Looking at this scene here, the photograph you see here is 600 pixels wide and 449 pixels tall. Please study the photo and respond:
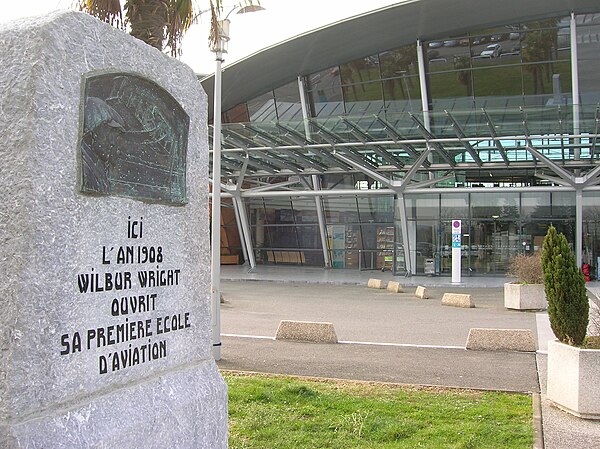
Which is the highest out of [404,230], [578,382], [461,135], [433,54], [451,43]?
[451,43]

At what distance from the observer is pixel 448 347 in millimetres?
11547

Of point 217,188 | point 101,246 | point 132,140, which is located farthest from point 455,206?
point 101,246

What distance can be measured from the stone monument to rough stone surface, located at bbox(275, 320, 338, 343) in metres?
7.64

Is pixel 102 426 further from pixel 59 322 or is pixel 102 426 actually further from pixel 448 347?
pixel 448 347

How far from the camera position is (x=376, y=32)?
30.8 metres

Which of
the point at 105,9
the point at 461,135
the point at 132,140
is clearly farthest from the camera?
the point at 461,135

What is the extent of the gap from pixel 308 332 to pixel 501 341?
345 centimetres

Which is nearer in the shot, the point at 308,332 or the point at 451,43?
the point at 308,332

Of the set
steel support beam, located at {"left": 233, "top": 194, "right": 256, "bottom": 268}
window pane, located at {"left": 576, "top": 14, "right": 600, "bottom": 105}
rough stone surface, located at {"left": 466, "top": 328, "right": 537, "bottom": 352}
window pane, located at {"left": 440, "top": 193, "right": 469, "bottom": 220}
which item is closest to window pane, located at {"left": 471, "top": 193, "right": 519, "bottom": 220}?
window pane, located at {"left": 440, "top": 193, "right": 469, "bottom": 220}

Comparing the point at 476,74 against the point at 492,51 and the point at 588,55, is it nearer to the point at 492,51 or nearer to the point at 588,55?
the point at 492,51

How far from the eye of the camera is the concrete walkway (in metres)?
8.68

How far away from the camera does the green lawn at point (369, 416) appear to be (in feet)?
19.1

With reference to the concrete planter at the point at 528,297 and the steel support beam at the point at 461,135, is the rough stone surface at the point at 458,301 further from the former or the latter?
the steel support beam at the point at 461,135

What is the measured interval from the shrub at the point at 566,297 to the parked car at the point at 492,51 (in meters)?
25.1
